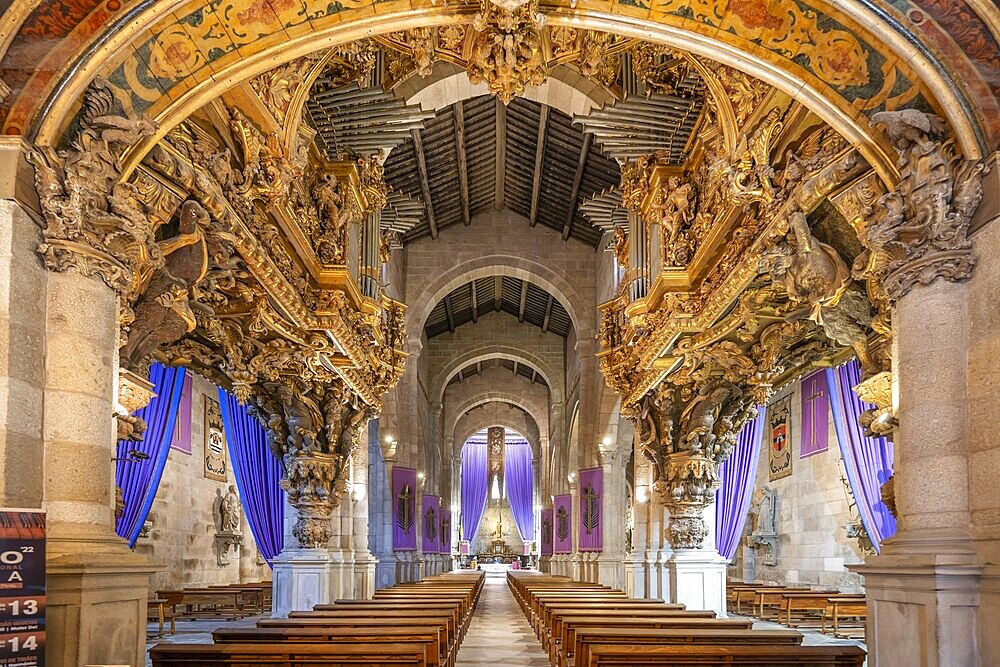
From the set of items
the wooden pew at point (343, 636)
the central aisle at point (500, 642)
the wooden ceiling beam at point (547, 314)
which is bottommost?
the central aisle at point (500, 642)

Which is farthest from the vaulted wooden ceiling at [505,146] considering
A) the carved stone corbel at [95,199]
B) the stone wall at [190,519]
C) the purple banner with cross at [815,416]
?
the stone wall at [190,519]

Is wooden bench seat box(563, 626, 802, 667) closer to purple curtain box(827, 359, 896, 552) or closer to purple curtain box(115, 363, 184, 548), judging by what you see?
purple curtain box(827, 359, 896, 552)

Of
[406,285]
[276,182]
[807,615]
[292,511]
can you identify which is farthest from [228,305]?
[406,285]

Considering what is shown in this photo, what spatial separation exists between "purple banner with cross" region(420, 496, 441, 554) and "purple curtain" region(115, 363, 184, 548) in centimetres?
1643

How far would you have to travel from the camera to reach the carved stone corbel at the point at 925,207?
6238 mm

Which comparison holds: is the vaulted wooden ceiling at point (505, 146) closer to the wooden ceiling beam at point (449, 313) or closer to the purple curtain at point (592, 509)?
the wooden ceiling beam at point (449, 313)

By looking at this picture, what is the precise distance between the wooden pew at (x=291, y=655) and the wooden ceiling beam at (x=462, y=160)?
1372 centimetres

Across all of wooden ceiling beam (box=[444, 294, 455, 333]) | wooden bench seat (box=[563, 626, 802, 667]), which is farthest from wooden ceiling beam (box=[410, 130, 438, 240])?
wooden bench seat (box=[563, 626, 802, 667])

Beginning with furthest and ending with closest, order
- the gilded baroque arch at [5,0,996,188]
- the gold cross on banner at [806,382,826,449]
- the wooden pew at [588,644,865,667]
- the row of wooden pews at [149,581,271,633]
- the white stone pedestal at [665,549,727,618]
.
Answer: the gold cross on banner at [806,382,826,449] < the row of wooden pews at [149,581,271,633] < the white stone pedestal at [665,549,727,618] < the wooden pew at [588,644,865,667] < the gilded baroque arch at [5,0,996,188]

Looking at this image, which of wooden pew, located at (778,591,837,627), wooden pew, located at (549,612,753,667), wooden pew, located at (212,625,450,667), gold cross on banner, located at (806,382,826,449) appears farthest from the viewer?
gold cross on banner, located at (806,382,826,449)

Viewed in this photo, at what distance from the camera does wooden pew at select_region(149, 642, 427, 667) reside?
745cm

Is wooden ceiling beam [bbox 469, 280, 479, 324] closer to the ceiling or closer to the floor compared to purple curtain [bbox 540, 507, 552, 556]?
closer to the ceiling

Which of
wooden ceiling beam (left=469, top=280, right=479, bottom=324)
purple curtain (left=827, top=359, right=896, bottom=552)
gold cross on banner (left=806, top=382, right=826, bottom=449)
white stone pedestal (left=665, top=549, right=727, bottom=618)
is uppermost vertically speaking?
wooden ceiling beam (left=469, top=280, right=479, bottom=324)

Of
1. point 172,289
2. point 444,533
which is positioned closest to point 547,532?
point 444,533
